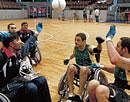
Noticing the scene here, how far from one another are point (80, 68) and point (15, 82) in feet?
3.47

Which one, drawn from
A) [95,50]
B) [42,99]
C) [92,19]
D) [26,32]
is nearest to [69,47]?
[26,32]

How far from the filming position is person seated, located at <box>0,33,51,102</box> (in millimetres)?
3355

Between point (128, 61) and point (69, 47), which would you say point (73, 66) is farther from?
point (69, 47)

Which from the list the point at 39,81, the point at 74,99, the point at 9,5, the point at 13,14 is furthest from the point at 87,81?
the point at 9,5

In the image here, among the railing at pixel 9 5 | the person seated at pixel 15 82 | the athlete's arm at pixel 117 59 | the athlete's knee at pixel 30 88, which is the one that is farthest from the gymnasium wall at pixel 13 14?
the athlete's arm at pixel 117 59

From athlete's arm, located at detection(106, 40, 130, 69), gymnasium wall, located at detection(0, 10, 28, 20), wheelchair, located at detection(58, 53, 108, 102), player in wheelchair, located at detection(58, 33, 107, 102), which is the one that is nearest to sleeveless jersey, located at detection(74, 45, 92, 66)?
player in wheelchair, located at detection(58, 33, 107, 102)

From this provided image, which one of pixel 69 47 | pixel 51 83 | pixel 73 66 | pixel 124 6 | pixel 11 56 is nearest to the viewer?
pixel 11 56

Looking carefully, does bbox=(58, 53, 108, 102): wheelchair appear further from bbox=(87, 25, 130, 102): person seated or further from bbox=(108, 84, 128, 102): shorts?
bbox=(108, 84, 128, 102): shorts

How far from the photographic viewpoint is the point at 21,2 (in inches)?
1206

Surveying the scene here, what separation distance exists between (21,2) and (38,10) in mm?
2134

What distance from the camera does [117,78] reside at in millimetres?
3529

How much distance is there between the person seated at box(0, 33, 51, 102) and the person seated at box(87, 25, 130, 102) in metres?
0.57

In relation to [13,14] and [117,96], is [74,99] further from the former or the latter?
[13,14]

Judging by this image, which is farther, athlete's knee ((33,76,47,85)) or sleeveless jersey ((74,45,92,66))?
sleeveless jersey ((74,45,92,66))
